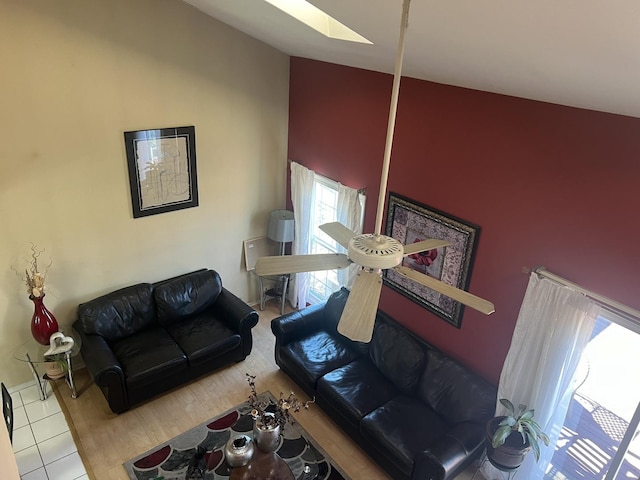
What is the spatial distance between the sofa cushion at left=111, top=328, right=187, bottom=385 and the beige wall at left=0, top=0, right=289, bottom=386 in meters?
0.69

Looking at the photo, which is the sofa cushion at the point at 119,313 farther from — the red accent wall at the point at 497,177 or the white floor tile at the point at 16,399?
the red accent wall at the point at 497,177

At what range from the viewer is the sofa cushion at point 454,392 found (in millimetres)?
4047

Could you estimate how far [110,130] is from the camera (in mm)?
4578

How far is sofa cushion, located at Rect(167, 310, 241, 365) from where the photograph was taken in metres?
4.95

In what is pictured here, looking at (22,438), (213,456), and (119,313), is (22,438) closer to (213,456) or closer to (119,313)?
(119,313)

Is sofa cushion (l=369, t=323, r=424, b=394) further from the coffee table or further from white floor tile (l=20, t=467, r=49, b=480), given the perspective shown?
white floor tile (l=20, t=467, r=49, b=480)

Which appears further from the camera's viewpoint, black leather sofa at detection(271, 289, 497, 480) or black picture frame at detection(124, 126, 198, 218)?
black picture frame at detection(124, 126, 198, 218)

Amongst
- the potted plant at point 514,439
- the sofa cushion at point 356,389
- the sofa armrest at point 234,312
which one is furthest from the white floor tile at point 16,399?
the potted plant at point 514,439

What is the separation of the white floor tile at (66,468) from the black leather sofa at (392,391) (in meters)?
2.13

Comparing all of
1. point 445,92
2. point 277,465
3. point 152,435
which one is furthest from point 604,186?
point 152,435

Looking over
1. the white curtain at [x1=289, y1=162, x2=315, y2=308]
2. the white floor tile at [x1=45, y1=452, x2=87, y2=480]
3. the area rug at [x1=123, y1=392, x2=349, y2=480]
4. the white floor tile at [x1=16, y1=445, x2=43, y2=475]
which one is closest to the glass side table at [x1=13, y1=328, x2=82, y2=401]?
the white floor tile at [x1=16, y1=445, x2=43, y2=475]

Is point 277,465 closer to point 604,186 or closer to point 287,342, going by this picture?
point 287,342

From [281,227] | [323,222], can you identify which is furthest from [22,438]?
[323,222]

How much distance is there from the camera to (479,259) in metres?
3.99
